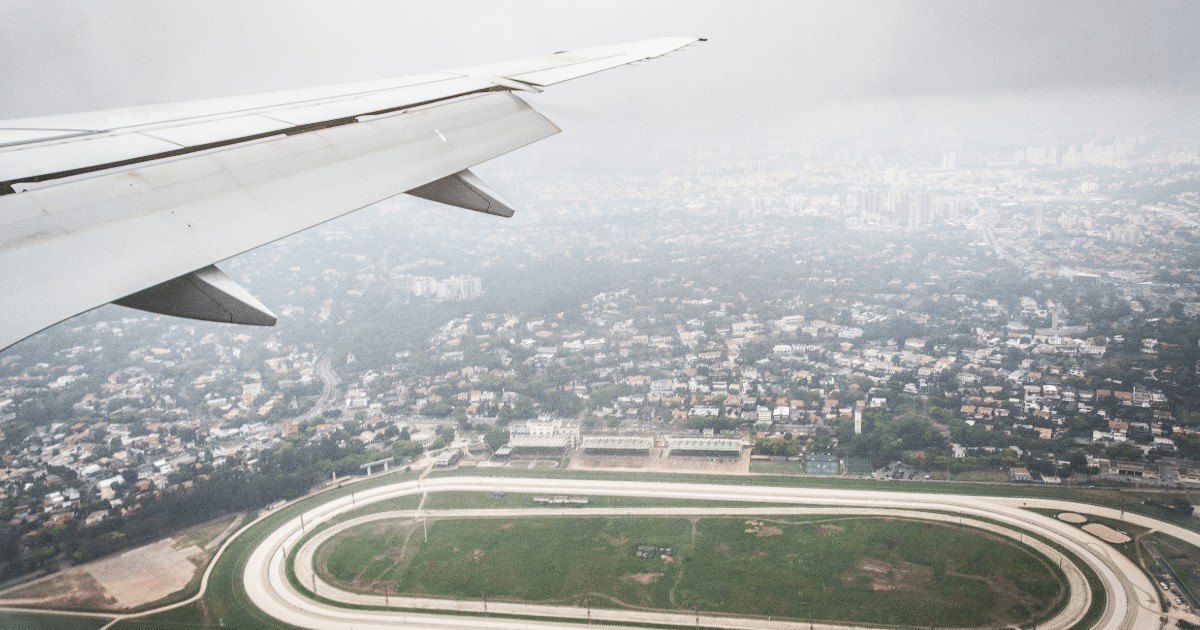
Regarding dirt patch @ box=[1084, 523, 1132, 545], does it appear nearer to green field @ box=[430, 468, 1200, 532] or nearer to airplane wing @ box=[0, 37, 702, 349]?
green field @ box=[430, 468, 1200, 532]

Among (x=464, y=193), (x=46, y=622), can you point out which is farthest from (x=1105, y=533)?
(x=46, y=622)

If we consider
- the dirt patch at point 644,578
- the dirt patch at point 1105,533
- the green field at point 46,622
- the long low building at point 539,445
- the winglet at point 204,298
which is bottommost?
the green field at point 46,622

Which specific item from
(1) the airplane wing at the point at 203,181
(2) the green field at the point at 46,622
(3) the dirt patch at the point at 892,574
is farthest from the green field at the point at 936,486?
(1) the airplane wing at the point at 203,181

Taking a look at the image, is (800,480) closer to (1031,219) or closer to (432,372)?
(432,372)

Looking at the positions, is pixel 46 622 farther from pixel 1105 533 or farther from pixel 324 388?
pixel 1105 533

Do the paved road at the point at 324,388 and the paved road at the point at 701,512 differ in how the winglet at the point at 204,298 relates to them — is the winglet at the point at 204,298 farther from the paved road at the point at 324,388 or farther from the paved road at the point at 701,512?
the paved road at the point at 324,388

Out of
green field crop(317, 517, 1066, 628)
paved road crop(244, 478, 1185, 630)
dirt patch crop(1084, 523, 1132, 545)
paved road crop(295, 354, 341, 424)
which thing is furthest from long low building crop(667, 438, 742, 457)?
paved road crop(295, 354, 341, 424)
